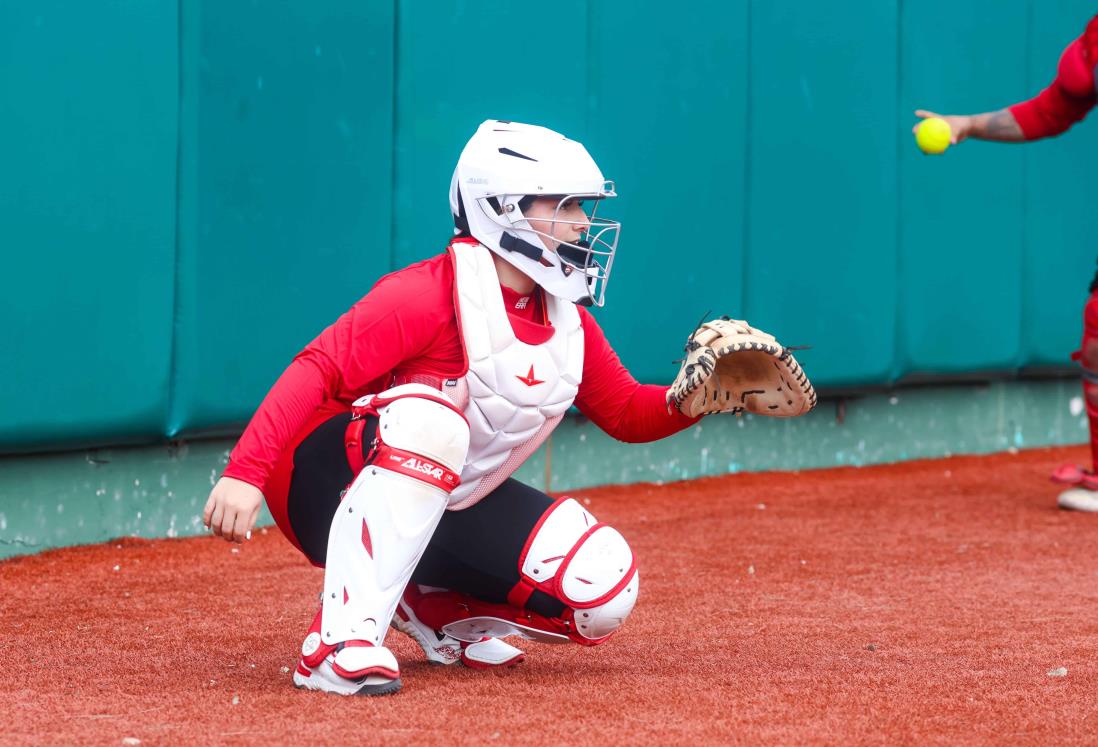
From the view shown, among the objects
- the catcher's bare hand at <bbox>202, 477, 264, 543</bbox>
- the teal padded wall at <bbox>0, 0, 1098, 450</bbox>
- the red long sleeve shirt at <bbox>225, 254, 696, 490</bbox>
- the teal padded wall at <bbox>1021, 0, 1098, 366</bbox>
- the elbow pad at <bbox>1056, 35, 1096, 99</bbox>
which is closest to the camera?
the catcher's bare hand at <bbox>202, 477, 264, 543</bbox>

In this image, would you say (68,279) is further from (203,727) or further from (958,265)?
(958,265)

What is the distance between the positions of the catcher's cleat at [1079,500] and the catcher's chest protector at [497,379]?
3960mm

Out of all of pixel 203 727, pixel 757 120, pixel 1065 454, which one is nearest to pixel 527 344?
pixel 203 727

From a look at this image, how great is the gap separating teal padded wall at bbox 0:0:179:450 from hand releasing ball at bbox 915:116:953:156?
2804mm

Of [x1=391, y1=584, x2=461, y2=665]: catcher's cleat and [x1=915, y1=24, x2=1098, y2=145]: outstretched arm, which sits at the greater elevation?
[x1=915, y1=24, x2=1098, y2=145]: outstretched arm

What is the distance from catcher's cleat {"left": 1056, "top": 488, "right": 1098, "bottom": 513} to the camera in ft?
22.6

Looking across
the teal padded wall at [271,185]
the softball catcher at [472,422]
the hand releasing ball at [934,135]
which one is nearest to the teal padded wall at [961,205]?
the hand releasing ball at [934,135]

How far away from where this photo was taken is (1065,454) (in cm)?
915

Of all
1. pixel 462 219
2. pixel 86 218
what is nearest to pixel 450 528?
pixel 462 219

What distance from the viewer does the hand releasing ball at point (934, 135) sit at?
19.7 ft

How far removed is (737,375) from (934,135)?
2605mm

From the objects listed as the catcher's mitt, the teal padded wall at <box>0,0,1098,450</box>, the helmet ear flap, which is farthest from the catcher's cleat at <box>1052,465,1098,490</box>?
the helmet ear flap

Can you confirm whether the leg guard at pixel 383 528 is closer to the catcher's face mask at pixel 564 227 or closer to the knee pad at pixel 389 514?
the knee pad at pixel 389 514

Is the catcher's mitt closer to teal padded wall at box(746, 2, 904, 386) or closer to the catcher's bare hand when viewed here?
the catcher's bare hand
